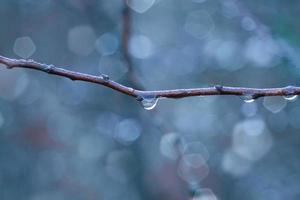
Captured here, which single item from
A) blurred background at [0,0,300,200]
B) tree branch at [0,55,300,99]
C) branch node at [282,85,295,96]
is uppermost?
blurred background at [0,0,300,200]

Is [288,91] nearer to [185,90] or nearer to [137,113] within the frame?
[185,90]

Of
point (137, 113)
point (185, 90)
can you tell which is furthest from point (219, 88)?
point (137, 113)

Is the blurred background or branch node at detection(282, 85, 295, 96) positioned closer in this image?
branch node at detection(282, 85, 295, 96)

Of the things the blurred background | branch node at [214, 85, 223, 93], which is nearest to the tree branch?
branch node at [214, 85, 223, 93]

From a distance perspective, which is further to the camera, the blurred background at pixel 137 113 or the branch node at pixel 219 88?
the blurred background at pixel 137 113

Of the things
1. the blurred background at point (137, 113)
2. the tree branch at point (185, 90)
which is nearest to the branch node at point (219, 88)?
the tree branch at point (185, 90)

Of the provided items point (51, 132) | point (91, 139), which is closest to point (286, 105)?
point (91, 139)

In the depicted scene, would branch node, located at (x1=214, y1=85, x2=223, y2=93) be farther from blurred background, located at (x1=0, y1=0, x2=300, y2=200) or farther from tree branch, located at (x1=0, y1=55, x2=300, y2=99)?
blurred background, located at (x1=0, y1=0, x2=300, y2=200)

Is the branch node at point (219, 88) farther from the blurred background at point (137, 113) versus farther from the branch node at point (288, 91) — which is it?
the blurred background at point (137, 113)
